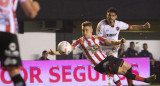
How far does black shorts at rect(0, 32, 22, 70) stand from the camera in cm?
343

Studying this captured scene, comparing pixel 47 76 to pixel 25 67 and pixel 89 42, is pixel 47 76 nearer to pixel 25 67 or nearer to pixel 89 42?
pixel 25 67

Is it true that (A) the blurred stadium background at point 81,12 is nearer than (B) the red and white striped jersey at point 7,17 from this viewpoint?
No

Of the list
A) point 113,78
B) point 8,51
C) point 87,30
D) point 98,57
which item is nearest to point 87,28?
point 87,30

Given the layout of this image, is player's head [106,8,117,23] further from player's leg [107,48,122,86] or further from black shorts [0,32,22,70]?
black shorts [0,32,22,70]

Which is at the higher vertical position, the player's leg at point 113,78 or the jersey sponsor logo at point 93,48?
the jersey sponsor logo at point 93,48

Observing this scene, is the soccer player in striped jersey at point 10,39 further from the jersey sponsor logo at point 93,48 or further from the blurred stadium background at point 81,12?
the blurred stadium background at point 81,12

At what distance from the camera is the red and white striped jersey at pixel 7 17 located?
349 centimetres

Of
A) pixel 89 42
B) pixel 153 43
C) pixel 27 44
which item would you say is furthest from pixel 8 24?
pixel 153 43

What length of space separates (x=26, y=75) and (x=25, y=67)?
242 millimetres

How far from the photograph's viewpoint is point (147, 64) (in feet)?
36.2

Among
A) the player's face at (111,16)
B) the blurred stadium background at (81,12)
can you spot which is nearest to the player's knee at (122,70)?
the player's face at (111,16)

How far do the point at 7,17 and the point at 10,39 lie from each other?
0.23 m

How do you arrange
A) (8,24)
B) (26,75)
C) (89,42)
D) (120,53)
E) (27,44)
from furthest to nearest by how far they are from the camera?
(27,44), (120,53), (26,75), (89,42), (8,24)

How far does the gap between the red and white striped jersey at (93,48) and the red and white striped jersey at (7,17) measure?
302 centimetres
